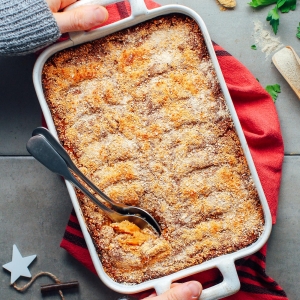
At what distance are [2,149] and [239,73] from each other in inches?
31.2

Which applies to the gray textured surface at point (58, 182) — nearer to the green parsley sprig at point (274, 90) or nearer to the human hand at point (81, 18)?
the green parsley sprig at point (274, 90)

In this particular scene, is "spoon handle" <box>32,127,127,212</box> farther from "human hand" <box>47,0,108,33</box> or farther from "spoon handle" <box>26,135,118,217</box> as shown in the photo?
"human hand" <box>47,0,108,33</box>

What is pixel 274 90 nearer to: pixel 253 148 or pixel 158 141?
pixel 253 148

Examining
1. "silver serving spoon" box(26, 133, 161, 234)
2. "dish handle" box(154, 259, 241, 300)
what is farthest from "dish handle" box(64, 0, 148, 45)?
"dish handle" box(154, 259, 241, 300)

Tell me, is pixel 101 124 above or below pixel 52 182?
above

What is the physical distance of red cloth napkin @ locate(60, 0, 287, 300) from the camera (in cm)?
136

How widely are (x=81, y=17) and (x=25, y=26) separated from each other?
0.16m

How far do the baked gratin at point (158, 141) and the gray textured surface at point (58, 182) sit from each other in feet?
0.69

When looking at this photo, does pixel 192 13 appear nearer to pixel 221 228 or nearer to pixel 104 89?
pixel 104 89

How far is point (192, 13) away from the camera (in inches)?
A: 48.2

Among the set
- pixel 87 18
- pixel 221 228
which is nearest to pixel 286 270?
pixel 221 228

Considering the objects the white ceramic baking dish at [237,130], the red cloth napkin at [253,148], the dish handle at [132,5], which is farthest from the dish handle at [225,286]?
the dish handle at [132,5]

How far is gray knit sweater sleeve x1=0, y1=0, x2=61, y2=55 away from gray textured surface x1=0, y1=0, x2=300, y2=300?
0.23 meters

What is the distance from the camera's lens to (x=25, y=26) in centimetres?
119
